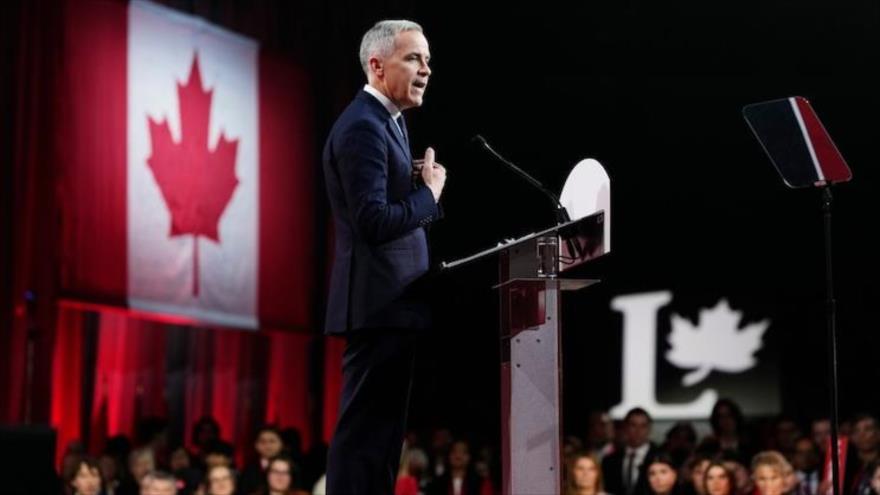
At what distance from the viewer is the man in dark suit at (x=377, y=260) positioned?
3.02 m

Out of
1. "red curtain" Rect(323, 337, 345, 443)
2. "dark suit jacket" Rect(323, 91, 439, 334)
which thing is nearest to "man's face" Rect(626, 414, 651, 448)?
"red curtain" Rect(323, 337, 345, 443)

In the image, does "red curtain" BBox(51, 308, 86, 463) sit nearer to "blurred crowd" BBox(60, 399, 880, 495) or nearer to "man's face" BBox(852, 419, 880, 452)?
"blurred crowd" BBox(60, 399, 880, 495)

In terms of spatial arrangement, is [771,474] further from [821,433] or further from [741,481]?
[821,433]

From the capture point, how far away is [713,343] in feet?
36.4

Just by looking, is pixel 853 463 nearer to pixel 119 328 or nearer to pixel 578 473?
pixel 578 473

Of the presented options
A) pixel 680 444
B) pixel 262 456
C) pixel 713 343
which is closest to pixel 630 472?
pixel 680 444

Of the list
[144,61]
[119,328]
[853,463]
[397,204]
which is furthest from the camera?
[119,328]

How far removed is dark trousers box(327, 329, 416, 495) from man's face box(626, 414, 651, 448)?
561 cm

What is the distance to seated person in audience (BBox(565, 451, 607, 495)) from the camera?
771 centimetres

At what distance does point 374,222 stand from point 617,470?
5.79 metres

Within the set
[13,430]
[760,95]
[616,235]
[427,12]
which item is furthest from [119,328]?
[13,430]

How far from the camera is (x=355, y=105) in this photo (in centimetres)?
316

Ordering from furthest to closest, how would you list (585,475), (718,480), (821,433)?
(821,433) → (585,475) → (718,480)

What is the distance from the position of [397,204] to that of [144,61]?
648cm
